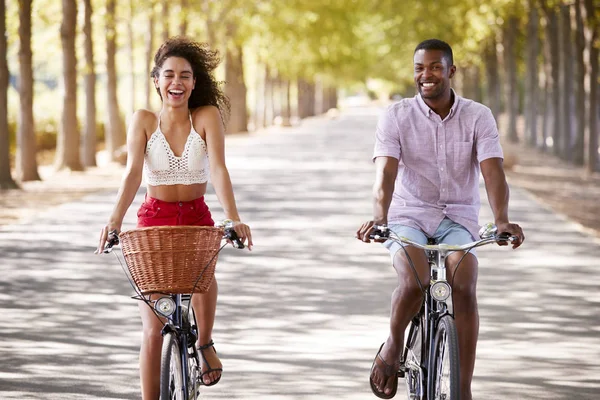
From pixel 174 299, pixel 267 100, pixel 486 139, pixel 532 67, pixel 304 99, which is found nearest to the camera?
pixel 174 299

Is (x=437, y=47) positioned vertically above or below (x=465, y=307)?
above

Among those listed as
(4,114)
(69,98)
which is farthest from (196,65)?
(69,98)

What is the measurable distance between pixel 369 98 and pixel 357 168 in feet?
502

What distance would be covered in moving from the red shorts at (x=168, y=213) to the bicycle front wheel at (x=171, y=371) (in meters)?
0.62

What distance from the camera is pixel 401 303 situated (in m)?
5.61

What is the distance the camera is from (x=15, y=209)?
18.6 m

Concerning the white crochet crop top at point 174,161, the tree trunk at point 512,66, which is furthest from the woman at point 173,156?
the tree trunk at point 512,66

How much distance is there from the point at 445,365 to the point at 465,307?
0.29 meters

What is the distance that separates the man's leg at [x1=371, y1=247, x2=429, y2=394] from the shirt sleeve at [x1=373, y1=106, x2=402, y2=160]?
45 cm

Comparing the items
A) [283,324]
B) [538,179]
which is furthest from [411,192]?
[538,179]

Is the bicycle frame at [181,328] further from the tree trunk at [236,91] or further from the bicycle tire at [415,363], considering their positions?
the tree trunk at [236,91]

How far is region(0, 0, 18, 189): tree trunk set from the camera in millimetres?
21594

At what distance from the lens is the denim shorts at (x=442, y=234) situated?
5.60 meters

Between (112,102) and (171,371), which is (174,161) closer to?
(171,371)
